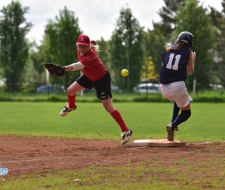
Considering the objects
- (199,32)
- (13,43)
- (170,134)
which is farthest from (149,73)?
(170,134)

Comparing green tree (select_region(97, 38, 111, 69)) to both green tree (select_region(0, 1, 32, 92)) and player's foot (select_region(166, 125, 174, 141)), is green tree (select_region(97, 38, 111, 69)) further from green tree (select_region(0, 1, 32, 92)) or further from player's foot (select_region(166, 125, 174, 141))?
player's foot (select_region(166, 125, 174, 141))

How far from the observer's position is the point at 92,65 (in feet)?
33.7

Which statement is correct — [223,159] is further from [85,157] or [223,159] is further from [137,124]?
[137,124]

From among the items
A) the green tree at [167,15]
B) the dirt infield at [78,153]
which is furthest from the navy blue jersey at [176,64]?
the green tree at [167,15]

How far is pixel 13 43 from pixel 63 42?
11.6ft

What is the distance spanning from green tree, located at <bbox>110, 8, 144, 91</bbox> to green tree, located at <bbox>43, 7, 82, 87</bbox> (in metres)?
2.78

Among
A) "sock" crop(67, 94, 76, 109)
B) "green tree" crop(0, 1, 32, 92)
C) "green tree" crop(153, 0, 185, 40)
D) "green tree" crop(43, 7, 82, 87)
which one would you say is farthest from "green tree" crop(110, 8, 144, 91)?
"green tree" crop(153, 0, 185, 40)

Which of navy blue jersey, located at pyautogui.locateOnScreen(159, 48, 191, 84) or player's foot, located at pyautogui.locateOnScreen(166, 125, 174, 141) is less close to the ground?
navy blue jersey, located at pyautogui.locateOnScreen(159, 48, 191, 84)

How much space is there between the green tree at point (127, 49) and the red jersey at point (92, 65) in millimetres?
27348

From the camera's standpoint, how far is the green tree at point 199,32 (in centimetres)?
3666

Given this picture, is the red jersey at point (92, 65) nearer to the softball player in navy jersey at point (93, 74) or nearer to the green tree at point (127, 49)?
the softball player in navy jersey at point (93, 74)

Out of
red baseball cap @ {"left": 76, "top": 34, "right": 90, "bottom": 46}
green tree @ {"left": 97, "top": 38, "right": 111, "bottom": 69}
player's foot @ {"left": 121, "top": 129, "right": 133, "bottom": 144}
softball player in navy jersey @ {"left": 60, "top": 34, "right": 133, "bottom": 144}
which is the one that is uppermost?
green tree @ {"left": 97, "top": 38, "right": 111, "bottom": 69}

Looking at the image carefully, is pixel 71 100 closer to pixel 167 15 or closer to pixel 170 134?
pixel 170 134

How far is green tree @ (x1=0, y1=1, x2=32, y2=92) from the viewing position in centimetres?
3926
